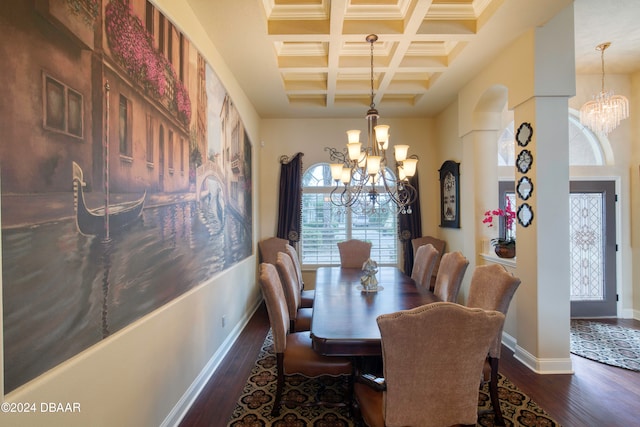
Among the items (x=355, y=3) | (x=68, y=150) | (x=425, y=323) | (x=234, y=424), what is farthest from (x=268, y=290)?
(x=355, y=3)

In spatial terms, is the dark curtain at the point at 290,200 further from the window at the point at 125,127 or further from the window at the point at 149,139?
the window at the point at 125,127

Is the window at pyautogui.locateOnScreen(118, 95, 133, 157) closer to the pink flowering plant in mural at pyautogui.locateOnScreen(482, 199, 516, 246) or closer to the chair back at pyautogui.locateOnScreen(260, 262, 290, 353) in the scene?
the chair back at pyautogui.locateOnScreen(260, 262, 290, 353)

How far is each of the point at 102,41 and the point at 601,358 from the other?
15.3 ft

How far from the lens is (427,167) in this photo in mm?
5387

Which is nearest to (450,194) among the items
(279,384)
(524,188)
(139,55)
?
(524,188)

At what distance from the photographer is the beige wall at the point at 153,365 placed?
122cm

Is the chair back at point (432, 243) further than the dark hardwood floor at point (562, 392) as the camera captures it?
Yes

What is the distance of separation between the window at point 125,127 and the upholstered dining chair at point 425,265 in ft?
9.32

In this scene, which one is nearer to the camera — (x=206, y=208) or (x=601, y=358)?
(x=206, y=208)

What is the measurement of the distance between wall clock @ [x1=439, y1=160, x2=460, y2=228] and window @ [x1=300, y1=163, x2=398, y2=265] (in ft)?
2.69

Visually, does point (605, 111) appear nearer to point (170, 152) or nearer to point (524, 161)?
point (524, 161)

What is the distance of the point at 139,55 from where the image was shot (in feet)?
5.82

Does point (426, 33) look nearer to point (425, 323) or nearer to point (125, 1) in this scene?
point (125, 1)

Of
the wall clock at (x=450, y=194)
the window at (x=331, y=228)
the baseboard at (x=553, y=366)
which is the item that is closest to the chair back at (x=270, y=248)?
the window at (x=331, y=228)
